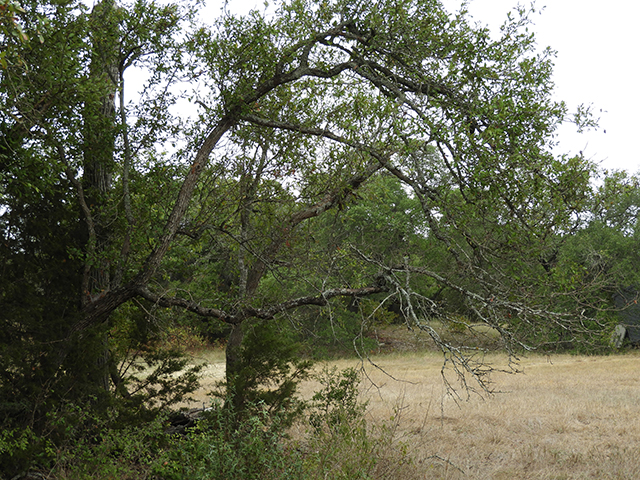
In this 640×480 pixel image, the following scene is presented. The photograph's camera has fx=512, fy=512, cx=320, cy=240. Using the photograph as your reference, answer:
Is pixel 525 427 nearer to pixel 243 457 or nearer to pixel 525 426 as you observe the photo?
pixel 525 426

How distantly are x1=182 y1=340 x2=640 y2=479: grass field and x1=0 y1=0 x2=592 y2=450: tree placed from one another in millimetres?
1934

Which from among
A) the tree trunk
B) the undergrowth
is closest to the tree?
the tree trunk

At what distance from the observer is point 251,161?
31.0 feet

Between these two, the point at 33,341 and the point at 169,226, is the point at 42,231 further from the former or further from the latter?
the point at 169,226

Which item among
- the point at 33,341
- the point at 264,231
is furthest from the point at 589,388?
the point at 33,341

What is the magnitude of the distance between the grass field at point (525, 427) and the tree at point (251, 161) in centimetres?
193

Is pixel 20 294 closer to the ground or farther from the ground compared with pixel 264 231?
closer to the ground

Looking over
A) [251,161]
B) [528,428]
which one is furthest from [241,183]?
[528,428]

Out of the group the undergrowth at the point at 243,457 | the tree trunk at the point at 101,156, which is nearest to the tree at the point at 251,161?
the tree trunk at the point at 101,156

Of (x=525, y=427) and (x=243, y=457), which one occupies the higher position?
(x=243, y=457)

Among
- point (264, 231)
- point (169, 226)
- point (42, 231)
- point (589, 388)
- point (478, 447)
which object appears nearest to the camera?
point (169, 226)

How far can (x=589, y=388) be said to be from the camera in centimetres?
1510

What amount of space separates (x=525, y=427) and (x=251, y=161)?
298 inches

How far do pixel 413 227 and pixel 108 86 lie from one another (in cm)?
2273
